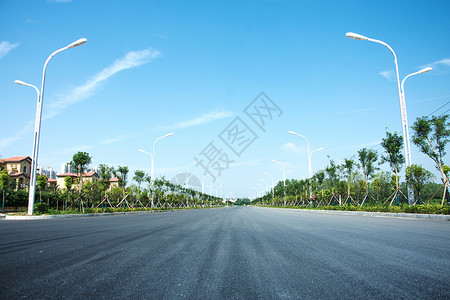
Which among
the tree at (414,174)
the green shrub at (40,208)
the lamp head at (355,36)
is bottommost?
the green shrub at (40,208)

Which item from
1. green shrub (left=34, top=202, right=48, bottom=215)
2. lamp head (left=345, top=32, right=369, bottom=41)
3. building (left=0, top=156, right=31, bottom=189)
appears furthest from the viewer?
building (left=0, top=156, right=31, bottom=189)

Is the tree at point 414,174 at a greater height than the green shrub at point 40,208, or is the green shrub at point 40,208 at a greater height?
the tree at point 414,174

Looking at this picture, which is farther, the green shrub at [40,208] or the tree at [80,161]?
the tree at [80,161]

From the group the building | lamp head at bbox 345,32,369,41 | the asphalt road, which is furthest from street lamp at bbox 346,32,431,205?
the building

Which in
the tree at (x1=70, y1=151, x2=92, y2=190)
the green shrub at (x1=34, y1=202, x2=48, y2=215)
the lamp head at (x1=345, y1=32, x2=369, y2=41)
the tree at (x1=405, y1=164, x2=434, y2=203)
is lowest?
the green shrub at (x1=34, y1=202, x2=48, y2=215)

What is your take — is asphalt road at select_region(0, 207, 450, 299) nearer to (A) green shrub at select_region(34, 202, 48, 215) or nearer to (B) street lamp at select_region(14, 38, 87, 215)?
(B) street lamp at select_region(14, 38, 87, 215)

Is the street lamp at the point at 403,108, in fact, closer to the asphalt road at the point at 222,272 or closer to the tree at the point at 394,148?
the tree at the point at 394,148

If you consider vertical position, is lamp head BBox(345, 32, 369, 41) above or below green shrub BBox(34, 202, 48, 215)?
above

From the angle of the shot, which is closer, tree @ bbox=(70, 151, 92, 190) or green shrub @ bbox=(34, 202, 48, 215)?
green shrub @ bbox=(34, 202, 48, 215)

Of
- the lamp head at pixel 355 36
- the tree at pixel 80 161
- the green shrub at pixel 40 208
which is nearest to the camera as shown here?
the lamp head at pixel 355 36

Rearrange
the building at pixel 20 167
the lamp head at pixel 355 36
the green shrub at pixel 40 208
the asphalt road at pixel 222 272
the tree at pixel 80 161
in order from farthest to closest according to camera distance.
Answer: the building at pixel 20 167 → the tree at pixel 80 161 → the green shrub at pixel 40 208 → the lamp head at pixel 355 36 → the asphalt road at pixel 222 272

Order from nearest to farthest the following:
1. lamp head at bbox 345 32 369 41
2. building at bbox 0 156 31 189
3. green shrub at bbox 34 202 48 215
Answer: lamp head at bbox 345 32 369 41
green shrub at bbox 34 202 48 215
building at bbox 0 156 31 189

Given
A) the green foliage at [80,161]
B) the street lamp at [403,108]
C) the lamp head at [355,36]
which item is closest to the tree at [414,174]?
the street lamp at [403,108]

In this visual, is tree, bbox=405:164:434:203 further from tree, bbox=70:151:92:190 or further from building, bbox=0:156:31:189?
building, bbox=0:156:31:189
